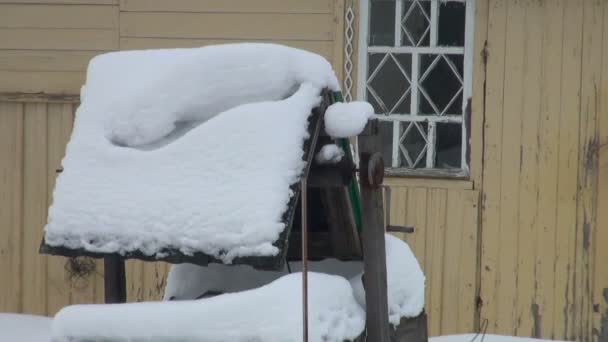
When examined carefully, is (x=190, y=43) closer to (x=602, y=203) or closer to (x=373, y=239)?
(x=602, y=203)

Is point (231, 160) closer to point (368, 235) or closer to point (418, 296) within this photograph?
point (368, 235)

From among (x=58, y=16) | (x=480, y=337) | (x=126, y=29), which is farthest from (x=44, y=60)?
(x=480, y=337)

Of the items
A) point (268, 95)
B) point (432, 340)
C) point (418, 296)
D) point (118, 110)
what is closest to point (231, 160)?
point (268, 95)

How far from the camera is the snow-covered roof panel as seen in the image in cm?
300

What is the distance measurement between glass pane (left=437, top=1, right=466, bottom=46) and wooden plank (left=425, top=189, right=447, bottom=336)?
3.05 feet

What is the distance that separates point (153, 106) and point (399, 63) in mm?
3189

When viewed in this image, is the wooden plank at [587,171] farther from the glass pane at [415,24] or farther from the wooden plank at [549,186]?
the glass pane at [415,24]

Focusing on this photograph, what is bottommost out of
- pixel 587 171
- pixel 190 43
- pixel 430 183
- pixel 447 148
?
pixel 430 183

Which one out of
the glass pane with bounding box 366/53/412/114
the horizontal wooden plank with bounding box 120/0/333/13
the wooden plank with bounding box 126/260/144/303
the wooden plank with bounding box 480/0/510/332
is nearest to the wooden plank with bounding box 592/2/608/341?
the wooden plank with bounding box 480/0/510/332

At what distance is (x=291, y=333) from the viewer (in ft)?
9.07

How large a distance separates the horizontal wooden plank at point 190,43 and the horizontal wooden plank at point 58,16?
6.4 inches

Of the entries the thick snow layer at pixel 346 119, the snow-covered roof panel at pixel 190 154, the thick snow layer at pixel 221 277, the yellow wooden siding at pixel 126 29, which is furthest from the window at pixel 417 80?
the thick snow layer at pixel 346 119

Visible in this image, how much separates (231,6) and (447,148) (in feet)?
5.32

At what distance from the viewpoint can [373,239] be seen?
324cm
